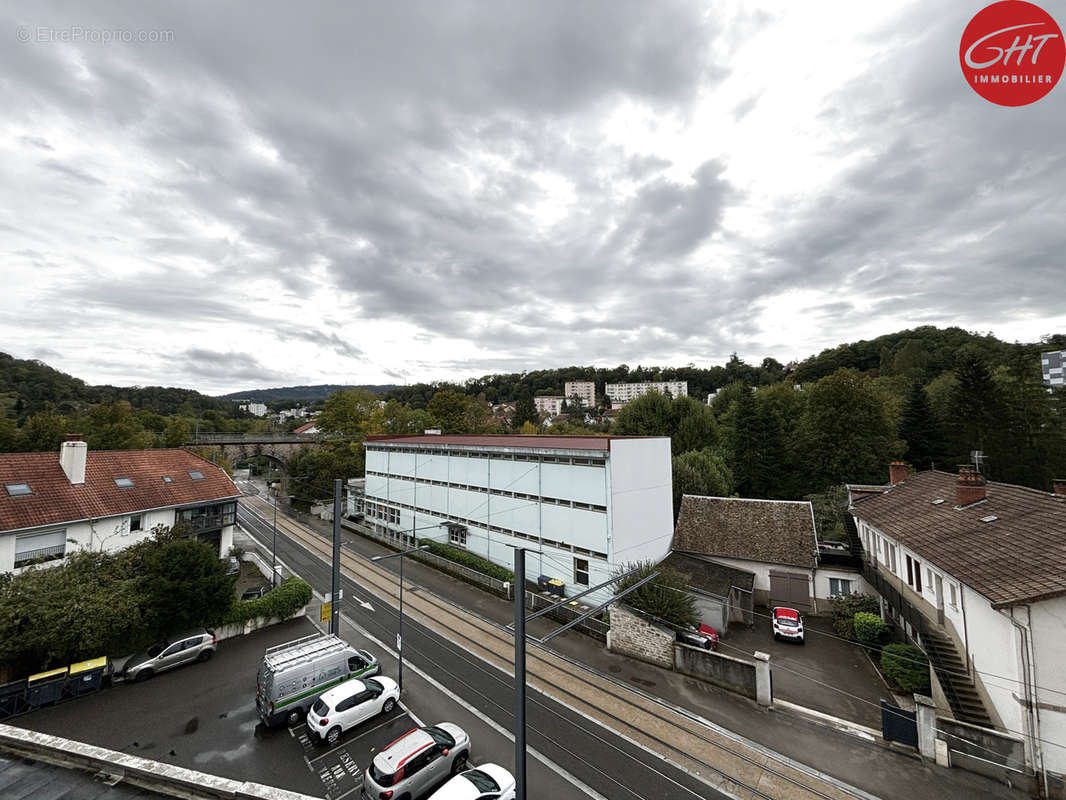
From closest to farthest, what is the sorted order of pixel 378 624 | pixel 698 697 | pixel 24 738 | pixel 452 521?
pixel 24 738
pixel 698 697
pixel 378 624
pixel 452 521

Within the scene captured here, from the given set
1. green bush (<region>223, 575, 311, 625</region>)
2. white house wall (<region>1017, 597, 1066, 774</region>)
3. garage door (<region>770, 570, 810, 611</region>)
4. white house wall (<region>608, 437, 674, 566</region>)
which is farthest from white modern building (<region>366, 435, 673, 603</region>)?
white house wall (<region>1017, 597, 1066, 774</region>)

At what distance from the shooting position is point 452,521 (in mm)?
33781

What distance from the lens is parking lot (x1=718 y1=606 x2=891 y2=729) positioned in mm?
16781

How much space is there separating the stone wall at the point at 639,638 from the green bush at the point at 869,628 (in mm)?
10366

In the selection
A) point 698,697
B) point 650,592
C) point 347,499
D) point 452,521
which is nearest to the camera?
point 698,697

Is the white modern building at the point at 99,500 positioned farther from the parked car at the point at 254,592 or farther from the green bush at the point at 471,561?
the green bush at the point at 471,561

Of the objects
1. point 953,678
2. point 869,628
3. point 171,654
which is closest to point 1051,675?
point 953,678

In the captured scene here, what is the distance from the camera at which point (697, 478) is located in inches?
1387

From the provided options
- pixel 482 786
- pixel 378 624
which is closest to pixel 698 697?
pixel 482 786

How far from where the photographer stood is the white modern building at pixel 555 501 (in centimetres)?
2439

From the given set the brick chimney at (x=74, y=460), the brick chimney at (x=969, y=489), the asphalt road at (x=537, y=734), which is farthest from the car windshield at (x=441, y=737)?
the brick chimney at (x=74, y=460)

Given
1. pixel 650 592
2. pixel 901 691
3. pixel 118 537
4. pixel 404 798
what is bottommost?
pixel 901 691

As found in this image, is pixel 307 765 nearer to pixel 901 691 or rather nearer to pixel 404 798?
pixel 404 798

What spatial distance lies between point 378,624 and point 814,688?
66.2ft
